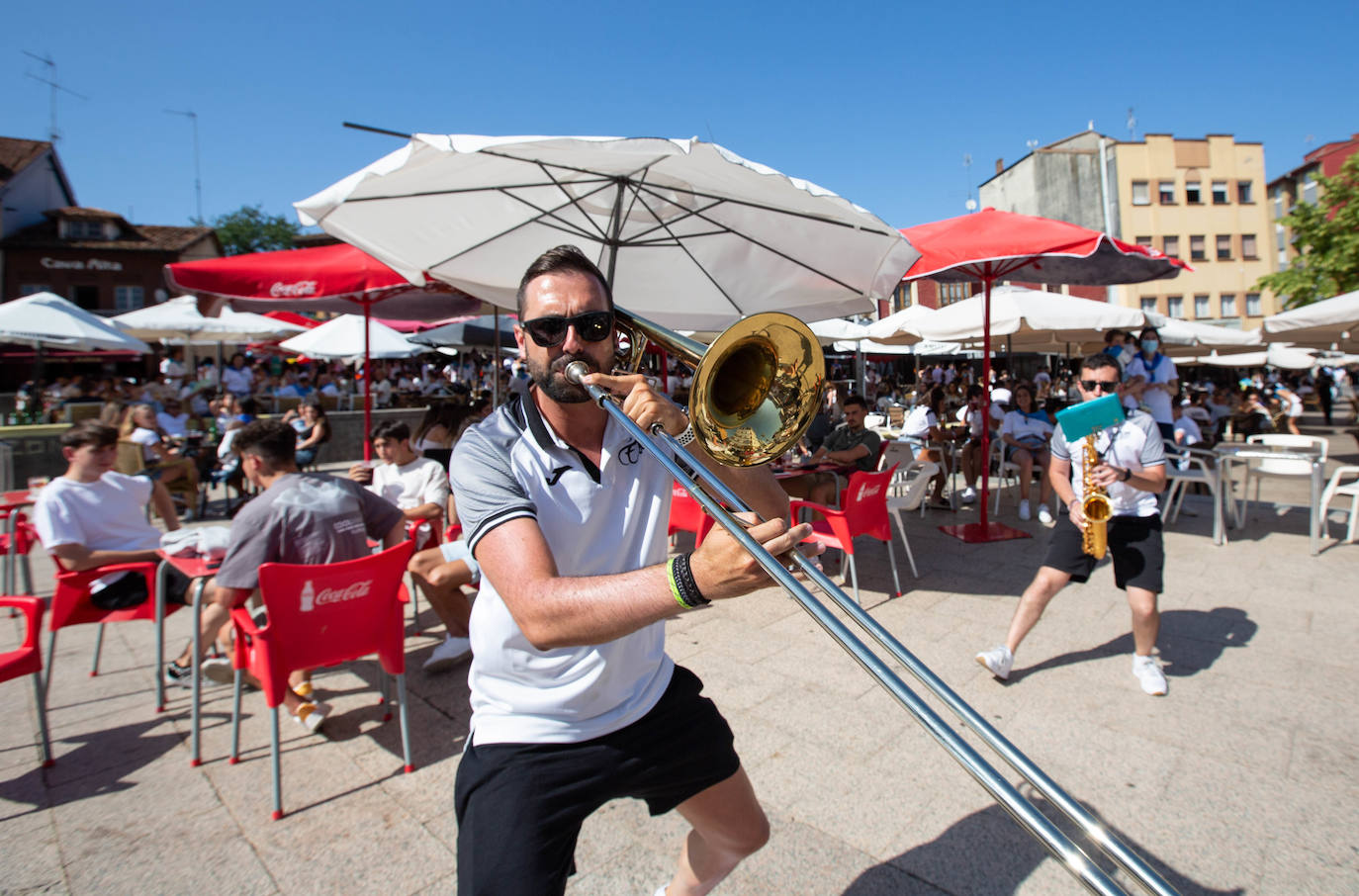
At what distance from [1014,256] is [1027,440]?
365 centimetres

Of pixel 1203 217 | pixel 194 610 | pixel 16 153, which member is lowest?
pixel 194 610

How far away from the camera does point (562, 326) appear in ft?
5.42

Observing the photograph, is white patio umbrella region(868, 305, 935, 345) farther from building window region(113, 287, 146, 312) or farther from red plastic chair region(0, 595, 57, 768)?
building window region(113, 287, 146, 312)

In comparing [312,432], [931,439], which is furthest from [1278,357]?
[312,432]

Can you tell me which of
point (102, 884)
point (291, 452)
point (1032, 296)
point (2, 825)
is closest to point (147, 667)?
point (2, 825)

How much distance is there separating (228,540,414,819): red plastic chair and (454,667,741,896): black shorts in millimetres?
1646

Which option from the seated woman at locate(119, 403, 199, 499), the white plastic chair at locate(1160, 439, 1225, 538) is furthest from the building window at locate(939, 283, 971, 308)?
the seated woman at locate(119, 403, 199, 499)

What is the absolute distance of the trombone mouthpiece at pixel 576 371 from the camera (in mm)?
1595

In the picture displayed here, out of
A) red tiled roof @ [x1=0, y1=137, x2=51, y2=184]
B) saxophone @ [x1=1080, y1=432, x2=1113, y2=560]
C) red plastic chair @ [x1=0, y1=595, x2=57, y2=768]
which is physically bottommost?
red plastic chair @ [x1=0, y1=595, x2=57, y2=768]

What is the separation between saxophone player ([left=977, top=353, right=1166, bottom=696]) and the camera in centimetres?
380

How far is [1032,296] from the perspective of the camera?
9266mm

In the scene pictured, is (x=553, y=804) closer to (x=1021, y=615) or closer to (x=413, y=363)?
(x=1021, y=615)

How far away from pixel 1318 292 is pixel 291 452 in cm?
2882

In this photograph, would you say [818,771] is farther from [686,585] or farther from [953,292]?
[953,292]
